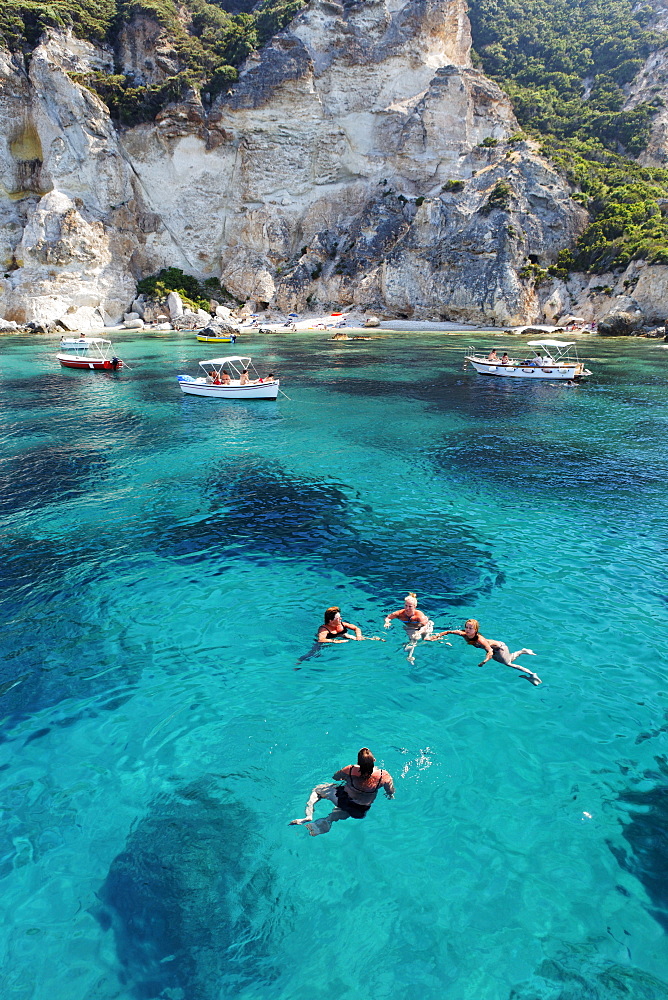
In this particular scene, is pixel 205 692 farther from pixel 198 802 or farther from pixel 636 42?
pixel 636 42

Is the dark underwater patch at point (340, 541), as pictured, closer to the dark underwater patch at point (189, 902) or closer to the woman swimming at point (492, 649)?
the woman swimming at point (492, 649)

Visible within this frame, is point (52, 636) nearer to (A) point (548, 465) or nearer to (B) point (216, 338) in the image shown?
(A) point (548, 465)

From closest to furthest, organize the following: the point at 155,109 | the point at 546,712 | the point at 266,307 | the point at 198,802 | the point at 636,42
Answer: the point at 198,802 → the point at 546,712 → the point at 155,109 → the point at 266,307 → the point at 636,42

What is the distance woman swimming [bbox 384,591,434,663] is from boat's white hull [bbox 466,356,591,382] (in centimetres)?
3143

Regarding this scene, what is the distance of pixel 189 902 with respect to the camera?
5.63 metres

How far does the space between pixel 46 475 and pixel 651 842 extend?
19539mm

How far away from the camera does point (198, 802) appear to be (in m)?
6.80

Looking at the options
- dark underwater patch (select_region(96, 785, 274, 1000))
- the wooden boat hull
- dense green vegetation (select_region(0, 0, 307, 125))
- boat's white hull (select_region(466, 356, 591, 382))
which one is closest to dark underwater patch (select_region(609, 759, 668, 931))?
dark underwater patch (select_region(96, 785, 274, 1000))

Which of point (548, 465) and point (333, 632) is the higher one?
point (548, 465)

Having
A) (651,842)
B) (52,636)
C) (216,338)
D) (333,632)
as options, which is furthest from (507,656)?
(216,338)

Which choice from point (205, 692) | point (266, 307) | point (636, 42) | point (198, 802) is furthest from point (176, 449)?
point (636, 42)

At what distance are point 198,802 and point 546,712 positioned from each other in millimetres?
5326

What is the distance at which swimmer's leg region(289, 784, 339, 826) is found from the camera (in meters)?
6.41

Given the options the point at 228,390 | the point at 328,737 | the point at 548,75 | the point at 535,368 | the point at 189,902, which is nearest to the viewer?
the point at 189,902
